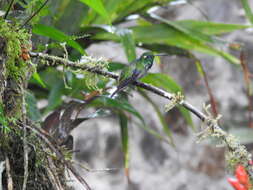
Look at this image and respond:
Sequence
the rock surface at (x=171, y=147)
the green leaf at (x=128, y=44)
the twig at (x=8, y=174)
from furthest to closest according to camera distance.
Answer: the rock surface at (x=171, y=147) < the green leaf at (x=128, y=44) < the twig at (x=8, y=174)

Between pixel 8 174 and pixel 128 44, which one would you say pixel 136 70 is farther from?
pixel 128 44

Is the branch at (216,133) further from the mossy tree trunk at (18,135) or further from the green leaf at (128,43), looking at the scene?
the green leaf at (128,43)

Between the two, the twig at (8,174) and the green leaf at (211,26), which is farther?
the green leaf at (211,26)

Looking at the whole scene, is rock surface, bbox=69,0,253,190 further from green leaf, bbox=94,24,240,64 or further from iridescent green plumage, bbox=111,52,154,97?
iridescent green plumage, bbox=111,52,154,97

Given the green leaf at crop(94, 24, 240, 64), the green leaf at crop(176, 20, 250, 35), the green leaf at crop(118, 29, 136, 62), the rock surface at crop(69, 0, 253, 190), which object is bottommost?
the rock surface at crop(69, 0, 253, 190)

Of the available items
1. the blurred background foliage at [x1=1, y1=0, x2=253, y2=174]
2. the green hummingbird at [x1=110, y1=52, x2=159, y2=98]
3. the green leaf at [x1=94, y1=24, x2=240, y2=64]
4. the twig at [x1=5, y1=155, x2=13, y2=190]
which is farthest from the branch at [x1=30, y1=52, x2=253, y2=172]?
the green leaf at [x1=94, y1=24, x2=240, y2=64]

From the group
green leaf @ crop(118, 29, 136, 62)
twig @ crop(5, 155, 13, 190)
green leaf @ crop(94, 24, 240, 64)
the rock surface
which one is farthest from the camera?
the rock surface

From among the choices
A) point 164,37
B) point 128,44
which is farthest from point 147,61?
point 164,37

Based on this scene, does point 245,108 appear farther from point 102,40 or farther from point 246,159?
point 246,159

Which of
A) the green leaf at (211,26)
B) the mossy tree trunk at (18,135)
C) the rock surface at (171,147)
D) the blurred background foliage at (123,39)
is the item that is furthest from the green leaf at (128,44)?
the rock surface at (171,147)
